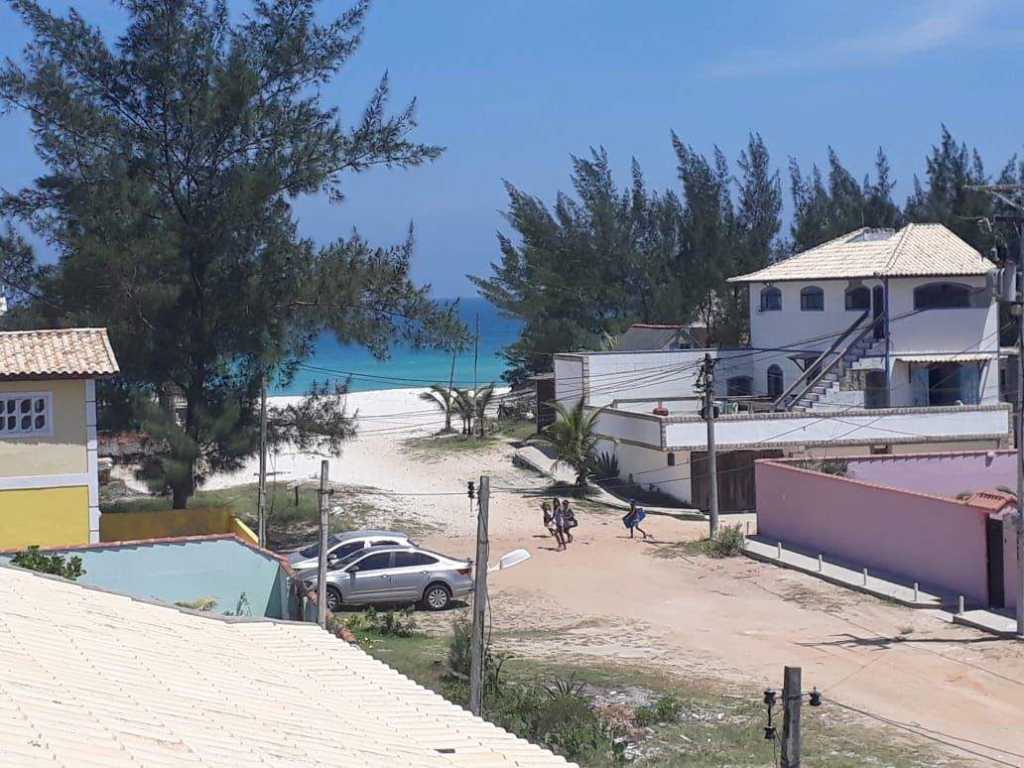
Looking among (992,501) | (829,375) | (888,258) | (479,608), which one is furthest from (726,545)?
(888,258)

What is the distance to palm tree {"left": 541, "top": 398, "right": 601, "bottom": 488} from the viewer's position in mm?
42406

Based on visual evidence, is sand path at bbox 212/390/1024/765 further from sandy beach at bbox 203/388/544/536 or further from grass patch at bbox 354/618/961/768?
grass patch at bbox 354/618/961/768

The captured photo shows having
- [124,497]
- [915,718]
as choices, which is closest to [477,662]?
[915,718]

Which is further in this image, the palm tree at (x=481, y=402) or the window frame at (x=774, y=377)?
the palm tree at (x=481, y=402)

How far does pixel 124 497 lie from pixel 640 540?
16.5 meters

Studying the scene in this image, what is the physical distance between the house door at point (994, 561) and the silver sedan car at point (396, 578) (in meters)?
10.3

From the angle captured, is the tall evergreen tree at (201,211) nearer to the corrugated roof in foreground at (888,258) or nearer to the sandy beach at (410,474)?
the sandy beach at (410,474)

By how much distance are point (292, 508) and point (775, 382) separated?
19568mm

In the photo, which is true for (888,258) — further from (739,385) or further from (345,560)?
(345,560)

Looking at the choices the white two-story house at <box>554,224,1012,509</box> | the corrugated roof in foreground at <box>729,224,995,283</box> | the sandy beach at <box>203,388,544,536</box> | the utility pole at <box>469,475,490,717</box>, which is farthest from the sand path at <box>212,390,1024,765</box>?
the corrugated roof in foreground at <box>729,224,995,283</box>

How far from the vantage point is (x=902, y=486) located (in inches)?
1396

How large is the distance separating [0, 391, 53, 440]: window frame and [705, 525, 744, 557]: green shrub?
16203mm

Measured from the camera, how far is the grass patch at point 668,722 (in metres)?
16.0

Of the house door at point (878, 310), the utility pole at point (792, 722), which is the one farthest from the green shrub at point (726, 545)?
the utility pole at point (792, 722)
